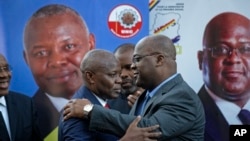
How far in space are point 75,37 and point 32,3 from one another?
44 centimetres

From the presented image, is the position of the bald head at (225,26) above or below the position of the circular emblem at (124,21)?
below

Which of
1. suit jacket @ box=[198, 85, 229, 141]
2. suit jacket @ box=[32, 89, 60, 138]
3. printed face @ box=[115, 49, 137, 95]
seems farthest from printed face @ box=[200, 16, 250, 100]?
suit jacket @ box=[32, 89, 60, 138]

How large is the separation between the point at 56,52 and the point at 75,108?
→ 1.66 meters

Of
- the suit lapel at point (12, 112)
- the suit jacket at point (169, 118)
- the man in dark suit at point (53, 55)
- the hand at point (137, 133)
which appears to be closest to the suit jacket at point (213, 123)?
the man in dark suit at point (53, 55)

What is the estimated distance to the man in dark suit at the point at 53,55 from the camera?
4418 mm

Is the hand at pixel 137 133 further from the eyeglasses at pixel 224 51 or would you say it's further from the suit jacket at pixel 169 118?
the eyeglasses at pixel 224 51

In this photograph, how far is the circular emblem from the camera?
179 inches

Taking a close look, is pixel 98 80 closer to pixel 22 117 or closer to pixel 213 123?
pixel 22 117

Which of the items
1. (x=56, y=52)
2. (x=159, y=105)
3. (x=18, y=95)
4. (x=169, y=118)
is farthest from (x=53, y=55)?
(x=169, y=118)

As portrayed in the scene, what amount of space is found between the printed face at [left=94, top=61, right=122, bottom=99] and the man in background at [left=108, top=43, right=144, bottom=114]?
1.08 metres

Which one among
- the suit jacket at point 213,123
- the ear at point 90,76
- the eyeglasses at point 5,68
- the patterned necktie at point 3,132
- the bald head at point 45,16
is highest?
the bald head at point 45,16

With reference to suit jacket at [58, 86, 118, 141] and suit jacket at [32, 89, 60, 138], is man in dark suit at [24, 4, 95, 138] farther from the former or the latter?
suit jacket at [58, 86, 118, 141]

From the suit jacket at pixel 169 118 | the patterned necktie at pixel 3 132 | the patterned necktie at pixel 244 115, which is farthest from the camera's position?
the patterned necktie at pixel 244 115

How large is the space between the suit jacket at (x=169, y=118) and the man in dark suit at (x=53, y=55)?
1693 mm
